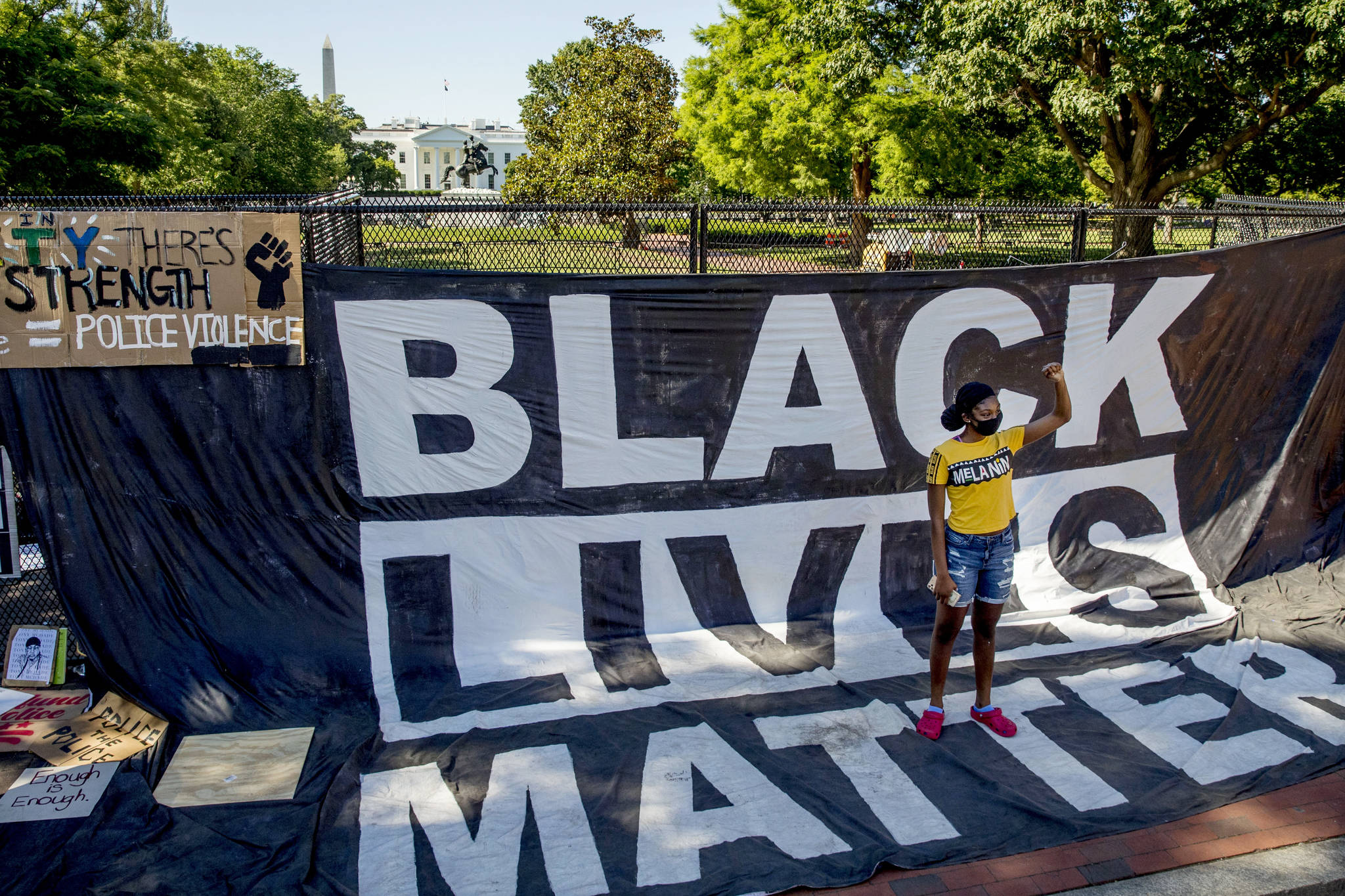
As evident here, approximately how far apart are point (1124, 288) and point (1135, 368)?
0.50m

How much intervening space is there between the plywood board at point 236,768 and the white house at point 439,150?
120m

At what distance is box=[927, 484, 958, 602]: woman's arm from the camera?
4.10 meters

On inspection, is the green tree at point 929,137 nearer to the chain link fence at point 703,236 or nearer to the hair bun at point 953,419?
the chain link fence at point 703,236

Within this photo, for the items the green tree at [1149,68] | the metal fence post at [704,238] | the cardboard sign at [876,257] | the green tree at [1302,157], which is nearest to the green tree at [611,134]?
the green tree at [1149,68]

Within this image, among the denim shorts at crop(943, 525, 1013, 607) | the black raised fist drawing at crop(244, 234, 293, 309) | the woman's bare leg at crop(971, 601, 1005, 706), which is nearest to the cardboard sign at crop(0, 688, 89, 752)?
the black raised fist drawing at crop(244, 234, 293, 309)

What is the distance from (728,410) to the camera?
5.10m

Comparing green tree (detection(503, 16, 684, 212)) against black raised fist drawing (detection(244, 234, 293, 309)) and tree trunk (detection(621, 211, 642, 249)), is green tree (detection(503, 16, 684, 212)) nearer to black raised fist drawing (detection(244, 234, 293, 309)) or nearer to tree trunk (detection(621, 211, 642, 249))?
tree trunk (detection(621, 211, 642, 249))

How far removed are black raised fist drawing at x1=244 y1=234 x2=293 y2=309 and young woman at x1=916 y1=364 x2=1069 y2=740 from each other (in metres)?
3.16

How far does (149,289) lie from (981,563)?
159 inches

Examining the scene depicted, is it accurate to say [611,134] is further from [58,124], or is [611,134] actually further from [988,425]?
[988,425]

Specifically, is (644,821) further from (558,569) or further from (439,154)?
(439,154)

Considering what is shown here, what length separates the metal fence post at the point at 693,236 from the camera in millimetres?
5141

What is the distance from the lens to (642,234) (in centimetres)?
556

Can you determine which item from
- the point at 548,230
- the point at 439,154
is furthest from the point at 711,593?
the point at 439,154
